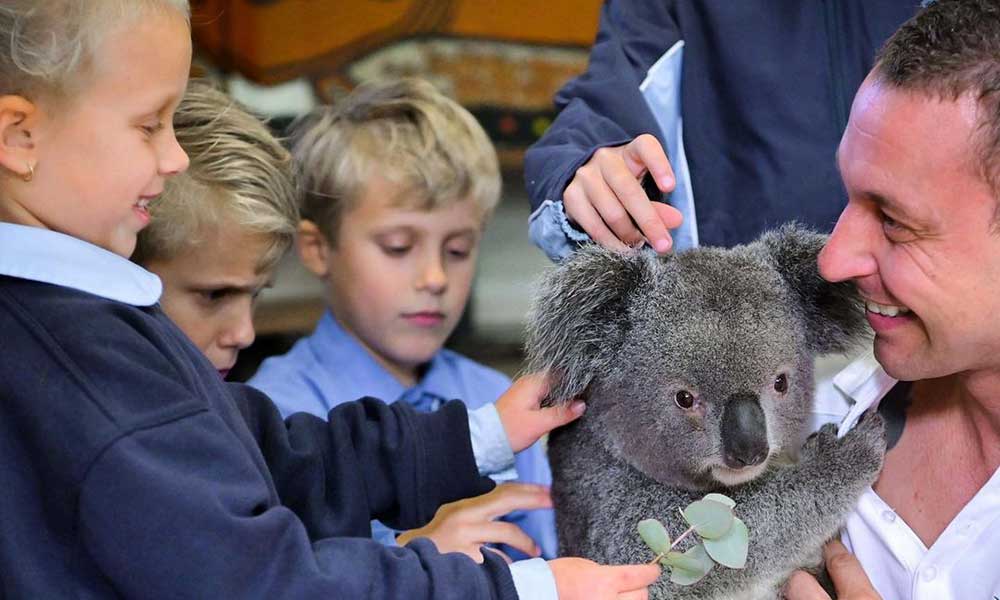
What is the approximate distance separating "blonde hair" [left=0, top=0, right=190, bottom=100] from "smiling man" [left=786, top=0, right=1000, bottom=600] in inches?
37.3

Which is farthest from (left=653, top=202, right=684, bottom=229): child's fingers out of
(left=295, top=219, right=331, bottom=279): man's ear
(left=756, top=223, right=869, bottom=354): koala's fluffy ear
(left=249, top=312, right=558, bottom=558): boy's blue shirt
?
(left=295, top=219, right=331, bottom=279): man's ear

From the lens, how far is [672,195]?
5.98 ft

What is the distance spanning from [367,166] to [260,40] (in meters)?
1.26

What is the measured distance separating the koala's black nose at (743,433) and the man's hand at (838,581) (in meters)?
0.28

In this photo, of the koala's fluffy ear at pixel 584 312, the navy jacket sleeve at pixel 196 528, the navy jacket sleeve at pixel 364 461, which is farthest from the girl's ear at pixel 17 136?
the koala's fluffy ear at pixel 584 312

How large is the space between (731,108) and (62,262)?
1084 mm

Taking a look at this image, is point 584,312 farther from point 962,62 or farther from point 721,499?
point 962,62

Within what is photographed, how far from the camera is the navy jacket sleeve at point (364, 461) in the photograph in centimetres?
166

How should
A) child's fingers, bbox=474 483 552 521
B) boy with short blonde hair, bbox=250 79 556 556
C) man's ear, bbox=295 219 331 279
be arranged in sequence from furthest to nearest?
man's ear, bbox=295 219 331 279, boy with short blonde hair, bbox=250 79 556 556, child's fingers, bbox=474 483 552 521

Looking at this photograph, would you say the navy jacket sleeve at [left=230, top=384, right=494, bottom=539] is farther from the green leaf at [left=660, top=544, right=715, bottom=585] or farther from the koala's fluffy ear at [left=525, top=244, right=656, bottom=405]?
the green leaf at [left=660, top=544, right=715, bottom=585]

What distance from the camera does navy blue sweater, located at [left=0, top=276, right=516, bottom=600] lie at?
123 cm

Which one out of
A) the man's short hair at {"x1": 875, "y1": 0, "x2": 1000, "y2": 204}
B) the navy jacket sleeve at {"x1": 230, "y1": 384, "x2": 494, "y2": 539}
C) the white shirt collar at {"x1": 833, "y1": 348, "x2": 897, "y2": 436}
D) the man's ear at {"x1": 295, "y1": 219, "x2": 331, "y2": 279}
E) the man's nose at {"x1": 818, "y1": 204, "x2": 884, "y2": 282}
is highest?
the man's short hair at {"x1": 875, "y1": 0, "x2": 1000, "y2": 204}

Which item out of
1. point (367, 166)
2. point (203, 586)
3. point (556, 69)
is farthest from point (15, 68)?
point (556, 69)

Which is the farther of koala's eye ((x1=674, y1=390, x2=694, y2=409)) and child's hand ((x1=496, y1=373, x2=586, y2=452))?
child's hand ((x1=496, y1=373, x2=586, y2=452))
